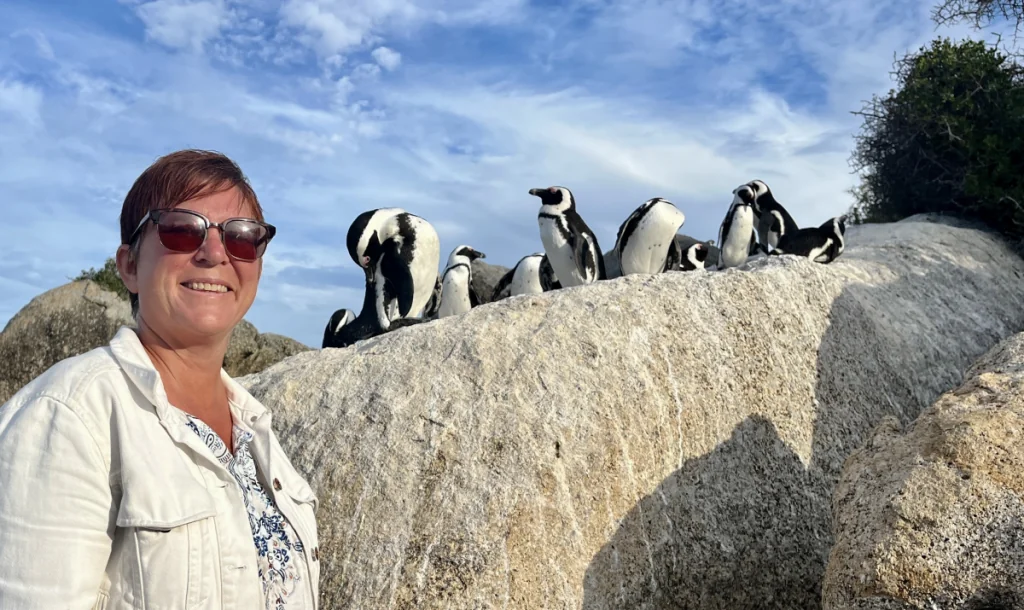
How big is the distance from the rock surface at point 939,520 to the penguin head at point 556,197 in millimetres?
5705

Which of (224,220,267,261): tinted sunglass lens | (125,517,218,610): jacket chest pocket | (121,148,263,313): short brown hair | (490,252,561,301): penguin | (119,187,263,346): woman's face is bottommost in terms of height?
(125,517,218,610): jacket chest pocket

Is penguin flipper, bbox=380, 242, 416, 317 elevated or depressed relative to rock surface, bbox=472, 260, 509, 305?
depressed

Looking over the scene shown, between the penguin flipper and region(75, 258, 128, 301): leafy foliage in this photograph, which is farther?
region(75, 258, 128, 301): leafy foliage

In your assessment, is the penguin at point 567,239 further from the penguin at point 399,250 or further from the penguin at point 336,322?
the penguin at point 336,322

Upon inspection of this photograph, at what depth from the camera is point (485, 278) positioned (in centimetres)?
1560

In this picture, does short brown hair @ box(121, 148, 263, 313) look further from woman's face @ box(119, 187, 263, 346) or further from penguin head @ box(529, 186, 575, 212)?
penguin head @ box(529, 186, 575, 212)

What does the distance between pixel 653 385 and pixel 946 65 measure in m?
9.26

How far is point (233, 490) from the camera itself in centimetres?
234

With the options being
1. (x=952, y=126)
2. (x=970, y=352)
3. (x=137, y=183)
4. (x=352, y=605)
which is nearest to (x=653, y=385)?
(x=352, y=605)

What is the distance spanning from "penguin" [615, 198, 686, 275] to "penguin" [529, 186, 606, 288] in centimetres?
36

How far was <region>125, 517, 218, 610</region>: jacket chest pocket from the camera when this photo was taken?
2119 millimetres

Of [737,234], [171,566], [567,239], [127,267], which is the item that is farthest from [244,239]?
[737,234]

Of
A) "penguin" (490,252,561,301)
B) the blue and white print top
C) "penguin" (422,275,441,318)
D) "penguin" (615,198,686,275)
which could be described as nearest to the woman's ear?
the blue and white print top

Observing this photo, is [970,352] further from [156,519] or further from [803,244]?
[156,519]
